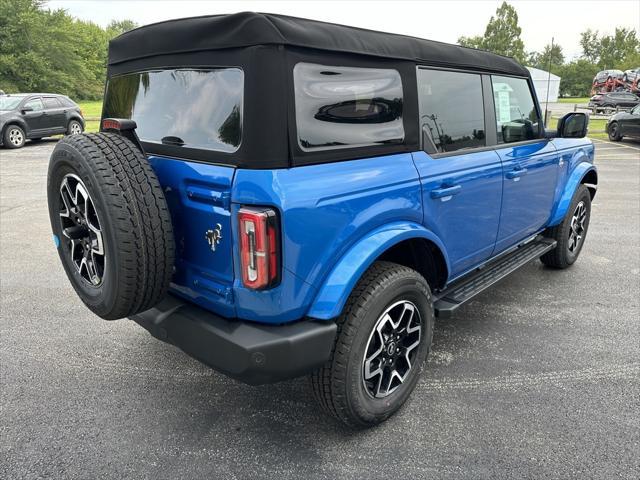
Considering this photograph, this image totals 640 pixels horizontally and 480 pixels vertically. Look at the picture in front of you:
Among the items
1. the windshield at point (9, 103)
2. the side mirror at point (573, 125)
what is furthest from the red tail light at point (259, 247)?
the windshield at point (9, 103)

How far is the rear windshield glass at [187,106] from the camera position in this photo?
6.84 ft

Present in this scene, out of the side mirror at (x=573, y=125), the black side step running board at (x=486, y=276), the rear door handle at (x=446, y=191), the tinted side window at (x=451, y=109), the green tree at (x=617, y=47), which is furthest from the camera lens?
the green tree at (x=617, y=47)

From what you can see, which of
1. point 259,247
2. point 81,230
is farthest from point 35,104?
point 259,247

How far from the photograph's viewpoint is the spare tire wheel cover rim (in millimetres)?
2170

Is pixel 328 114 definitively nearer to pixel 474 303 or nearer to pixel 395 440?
pixel 395 440

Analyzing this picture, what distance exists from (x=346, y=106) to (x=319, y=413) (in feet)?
5.47

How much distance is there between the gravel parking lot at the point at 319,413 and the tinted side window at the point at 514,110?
144cm

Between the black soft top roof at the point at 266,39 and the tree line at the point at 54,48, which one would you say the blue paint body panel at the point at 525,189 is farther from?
the tree line at the point at 54,48

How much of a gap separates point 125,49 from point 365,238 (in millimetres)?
1764

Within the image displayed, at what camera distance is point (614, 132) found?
16.5m

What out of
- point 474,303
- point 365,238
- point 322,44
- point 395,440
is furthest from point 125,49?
point 474,303

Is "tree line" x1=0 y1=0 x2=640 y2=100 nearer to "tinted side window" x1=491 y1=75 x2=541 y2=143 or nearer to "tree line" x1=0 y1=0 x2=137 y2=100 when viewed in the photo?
"tree line" x1=0 y1=0 x2=137 y2=100

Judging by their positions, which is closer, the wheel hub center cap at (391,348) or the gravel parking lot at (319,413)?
the gravel parking lot at (319,413)

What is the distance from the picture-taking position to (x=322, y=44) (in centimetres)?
210
